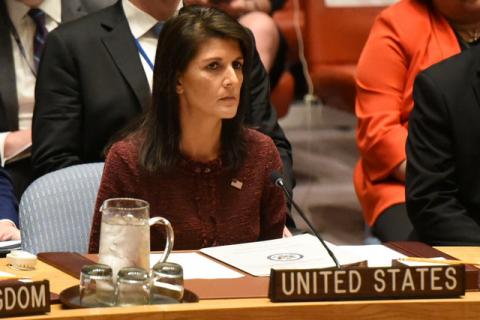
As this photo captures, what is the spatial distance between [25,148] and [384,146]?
3.89ft

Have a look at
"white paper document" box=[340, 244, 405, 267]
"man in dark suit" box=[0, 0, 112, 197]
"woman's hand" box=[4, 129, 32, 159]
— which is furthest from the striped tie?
"white paper document" box=[340, 244, 405, 267]

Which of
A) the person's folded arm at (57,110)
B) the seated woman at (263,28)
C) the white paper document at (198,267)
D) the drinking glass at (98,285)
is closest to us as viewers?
the drinking glass at (98,285)

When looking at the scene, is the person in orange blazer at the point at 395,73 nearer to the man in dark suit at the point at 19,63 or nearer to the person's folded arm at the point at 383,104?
the person's folded arm at the point at 383,104

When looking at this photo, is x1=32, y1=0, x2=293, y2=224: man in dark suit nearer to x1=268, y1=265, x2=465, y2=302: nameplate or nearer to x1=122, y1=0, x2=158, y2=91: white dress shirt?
x1=122, y1=0, x2=158, y2=91: white dress shirt

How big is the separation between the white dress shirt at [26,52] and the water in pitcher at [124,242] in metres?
1.82

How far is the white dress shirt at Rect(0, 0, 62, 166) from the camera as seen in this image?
160 inches

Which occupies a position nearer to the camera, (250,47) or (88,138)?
(250,47)

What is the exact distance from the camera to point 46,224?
9.68 ft

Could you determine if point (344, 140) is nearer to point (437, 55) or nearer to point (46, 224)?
point (437, 55)

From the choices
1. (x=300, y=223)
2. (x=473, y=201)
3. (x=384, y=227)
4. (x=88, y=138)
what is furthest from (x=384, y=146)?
(x=300, y=223)

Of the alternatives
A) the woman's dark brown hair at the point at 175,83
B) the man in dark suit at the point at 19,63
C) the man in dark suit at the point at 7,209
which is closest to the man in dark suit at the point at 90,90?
the man in dark suit at the point at 7,209

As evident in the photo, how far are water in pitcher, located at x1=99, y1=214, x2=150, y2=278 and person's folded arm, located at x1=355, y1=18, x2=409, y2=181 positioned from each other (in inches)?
69.5

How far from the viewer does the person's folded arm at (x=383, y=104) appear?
13.0ft

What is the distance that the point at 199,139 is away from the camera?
2.99 meters
